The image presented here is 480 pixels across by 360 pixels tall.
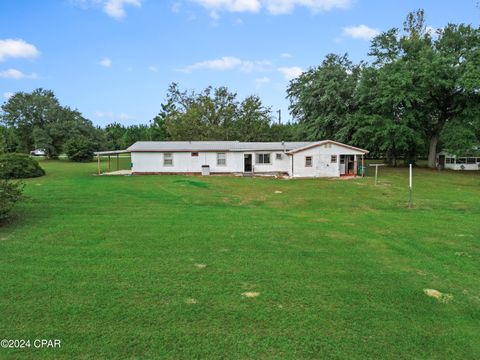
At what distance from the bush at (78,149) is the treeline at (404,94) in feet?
89.1

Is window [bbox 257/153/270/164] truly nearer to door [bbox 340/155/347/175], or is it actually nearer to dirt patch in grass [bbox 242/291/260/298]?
door [bbox 340/155/347/175]

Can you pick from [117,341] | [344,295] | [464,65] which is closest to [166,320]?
[117,341]

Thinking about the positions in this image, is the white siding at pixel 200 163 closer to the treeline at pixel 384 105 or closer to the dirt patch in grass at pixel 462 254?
the treeline at pixel 384 105

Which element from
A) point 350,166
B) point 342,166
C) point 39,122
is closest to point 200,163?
point 342,166

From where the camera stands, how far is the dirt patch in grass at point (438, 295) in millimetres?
5102

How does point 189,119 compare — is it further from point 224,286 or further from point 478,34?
point 224,286

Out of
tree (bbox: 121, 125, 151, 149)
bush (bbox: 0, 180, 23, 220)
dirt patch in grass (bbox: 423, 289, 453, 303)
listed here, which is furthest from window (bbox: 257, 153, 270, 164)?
tree (bbox: 121, 125, 151, 149)

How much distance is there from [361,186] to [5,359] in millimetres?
18965

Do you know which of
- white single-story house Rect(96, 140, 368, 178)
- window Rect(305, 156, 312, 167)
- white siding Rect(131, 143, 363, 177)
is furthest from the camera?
white siding Rect(131, 143, 363, 177)

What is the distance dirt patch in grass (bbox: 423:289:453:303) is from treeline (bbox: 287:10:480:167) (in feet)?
83.0

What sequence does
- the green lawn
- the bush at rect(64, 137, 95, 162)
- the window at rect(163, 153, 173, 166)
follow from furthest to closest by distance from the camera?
the bush at rect(64, 137, 95, 162)
the window at rect(163, 153, 173, 166)
the green lawn

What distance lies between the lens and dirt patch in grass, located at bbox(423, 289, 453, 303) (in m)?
5.10

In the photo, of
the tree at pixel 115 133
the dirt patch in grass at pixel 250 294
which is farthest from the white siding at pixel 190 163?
the tree at pixel 115 133

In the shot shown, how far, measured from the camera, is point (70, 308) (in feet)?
14.9
